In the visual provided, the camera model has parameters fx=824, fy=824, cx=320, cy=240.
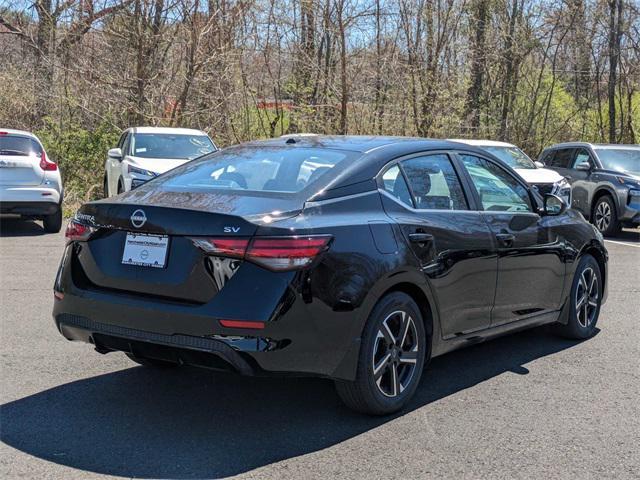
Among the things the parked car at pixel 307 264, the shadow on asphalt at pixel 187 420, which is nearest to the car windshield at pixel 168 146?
the parked car at pixel 307 264

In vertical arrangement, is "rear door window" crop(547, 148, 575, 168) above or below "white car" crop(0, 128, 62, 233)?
above

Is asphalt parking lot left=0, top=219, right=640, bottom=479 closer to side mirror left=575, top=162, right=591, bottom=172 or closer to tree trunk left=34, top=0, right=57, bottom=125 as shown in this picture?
side mirror left=575, top=162, right=591, bottom=172

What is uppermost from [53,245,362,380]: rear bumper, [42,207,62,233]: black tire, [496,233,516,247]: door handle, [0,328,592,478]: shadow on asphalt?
[496,233,516,247]: door handle

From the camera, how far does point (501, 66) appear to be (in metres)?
24.8

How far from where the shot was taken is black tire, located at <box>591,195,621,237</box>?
14.7 meters

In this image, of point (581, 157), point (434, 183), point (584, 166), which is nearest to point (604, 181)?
point (584, 166)

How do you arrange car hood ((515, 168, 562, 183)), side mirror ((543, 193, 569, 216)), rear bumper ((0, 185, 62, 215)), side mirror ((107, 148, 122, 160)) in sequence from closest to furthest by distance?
1. side mirror ((543, 193, 569, 216))
2. rear bumper ((0, 185, 62, 215))
3. car hood ((515, 168, 562, 183))
4. side mirror ((107, 148, 122, 160))

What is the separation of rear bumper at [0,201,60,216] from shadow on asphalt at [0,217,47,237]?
1.34 ft

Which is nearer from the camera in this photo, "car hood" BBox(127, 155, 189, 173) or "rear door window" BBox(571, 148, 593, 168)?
"car hood" BBox(127, 155, 189, 173)

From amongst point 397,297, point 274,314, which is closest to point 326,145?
point 397,297

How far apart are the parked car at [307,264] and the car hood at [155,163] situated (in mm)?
8563

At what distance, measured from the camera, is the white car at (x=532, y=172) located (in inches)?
558

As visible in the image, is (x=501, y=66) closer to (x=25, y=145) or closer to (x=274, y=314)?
(x=25, y=145)

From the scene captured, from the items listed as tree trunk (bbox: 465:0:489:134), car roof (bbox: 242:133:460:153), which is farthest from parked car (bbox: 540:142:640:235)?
car roof (bbox: 242:133:460:153)
